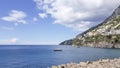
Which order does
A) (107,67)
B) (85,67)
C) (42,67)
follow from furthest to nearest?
(42,67), (85,67), (107,67)

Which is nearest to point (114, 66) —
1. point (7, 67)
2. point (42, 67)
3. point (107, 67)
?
point (107, 67)

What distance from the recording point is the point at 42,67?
94500 millimetres

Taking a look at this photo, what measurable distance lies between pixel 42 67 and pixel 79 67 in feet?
173

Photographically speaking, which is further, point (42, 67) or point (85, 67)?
point (42, 67)

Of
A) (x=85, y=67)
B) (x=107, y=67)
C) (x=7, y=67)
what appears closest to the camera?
(x=107, y=67)

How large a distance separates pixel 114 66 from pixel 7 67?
70619 millimetres

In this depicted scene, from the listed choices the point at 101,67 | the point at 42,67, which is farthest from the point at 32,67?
the point at 101,67

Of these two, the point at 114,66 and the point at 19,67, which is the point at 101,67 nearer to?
the point at 114,66

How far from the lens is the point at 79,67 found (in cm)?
4312

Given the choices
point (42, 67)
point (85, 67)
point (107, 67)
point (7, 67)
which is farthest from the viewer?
point (7, 67)

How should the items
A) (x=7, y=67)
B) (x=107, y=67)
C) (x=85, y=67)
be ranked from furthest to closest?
1. (x=7, y=67)
2. (x=85, y=67)
3. (x=107, y=67)

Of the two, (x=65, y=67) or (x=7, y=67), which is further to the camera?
(x=7, y=67)

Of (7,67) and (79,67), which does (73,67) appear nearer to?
(79,67)

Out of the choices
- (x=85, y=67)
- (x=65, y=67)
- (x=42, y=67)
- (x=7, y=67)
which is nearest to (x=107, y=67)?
(x=85, y=67)
